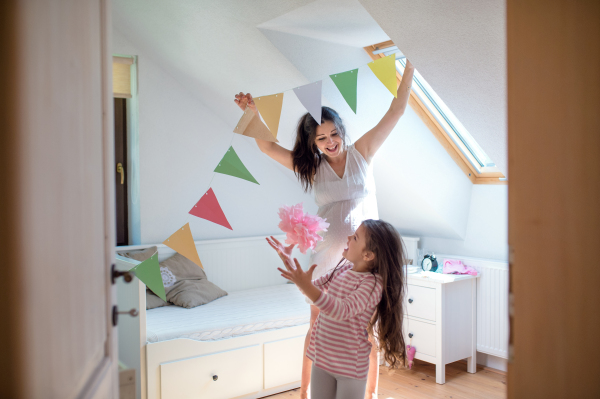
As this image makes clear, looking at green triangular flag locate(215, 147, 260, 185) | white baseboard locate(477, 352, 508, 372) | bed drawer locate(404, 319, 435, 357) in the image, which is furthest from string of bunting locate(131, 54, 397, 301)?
white baseboard locate(477, 352, 508, 372)

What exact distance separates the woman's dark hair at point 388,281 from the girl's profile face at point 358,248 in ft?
0.05

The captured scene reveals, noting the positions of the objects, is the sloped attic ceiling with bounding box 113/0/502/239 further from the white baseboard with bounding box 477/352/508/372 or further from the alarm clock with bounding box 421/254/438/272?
the white baseboard with bounding box 477/352/508/372

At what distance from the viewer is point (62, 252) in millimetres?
679

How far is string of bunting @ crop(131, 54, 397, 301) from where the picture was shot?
1997mm

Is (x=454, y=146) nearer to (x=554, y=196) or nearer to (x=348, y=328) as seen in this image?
(x=348, y=328)

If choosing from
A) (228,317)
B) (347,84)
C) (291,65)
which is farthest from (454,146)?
(228,317)

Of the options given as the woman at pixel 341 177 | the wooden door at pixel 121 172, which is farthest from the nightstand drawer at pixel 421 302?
the wooden door at pixel 121 172

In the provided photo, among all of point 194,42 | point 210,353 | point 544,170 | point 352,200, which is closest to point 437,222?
point 352,200

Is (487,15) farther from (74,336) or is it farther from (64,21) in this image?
(74,336)

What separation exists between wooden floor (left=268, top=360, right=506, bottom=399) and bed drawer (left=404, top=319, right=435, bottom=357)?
0.20m

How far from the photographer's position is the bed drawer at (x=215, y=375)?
249 cm

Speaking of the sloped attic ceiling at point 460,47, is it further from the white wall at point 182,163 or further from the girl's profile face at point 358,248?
the white wall at point 182,163

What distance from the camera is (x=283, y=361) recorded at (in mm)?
2869

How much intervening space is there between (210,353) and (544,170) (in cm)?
228
